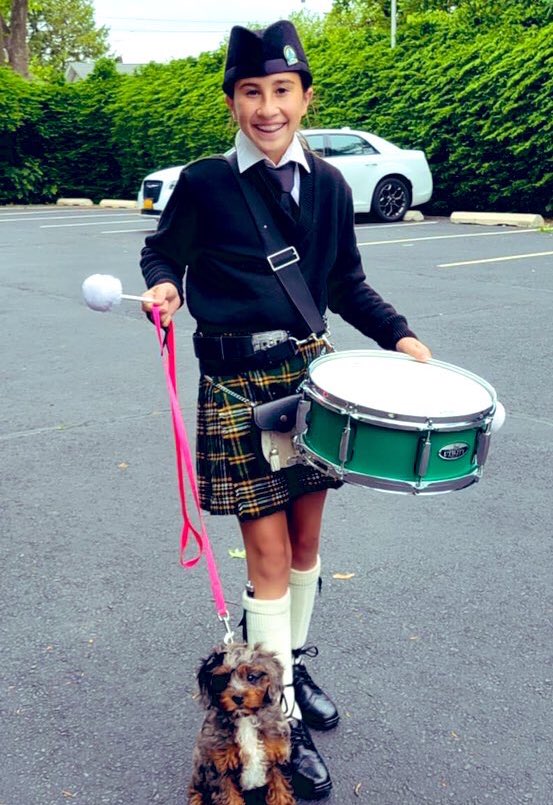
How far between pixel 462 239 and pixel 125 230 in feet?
18.9

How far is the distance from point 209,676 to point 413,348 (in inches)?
40.9

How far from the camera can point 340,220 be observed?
2.65 meters

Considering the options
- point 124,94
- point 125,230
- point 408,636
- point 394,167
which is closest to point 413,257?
point 394,167

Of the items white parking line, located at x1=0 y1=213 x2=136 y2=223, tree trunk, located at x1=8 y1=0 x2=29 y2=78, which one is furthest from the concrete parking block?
tree trunk, located at x1=8 y1=0 x2=29 y2=78

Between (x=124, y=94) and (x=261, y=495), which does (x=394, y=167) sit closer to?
(x=124, y=94)

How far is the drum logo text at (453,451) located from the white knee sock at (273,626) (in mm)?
646

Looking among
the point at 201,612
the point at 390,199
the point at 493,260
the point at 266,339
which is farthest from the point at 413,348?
the point at 390,199

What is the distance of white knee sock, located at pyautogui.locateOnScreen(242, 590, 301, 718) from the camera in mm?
2572

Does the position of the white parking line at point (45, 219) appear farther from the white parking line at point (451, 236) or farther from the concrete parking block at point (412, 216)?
the white parking line at point (451, 236)

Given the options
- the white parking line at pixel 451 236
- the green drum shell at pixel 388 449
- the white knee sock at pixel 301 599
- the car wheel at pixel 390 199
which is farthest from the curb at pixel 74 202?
the green drum shell at pixel 388 449

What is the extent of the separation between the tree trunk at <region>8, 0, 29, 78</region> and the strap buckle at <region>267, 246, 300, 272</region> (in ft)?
130

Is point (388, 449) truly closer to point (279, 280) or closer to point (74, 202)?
point (279, 280)

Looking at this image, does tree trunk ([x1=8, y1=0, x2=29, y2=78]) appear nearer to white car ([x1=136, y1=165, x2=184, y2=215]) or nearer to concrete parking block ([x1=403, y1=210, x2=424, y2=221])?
white car ([x1=136, y1=165, x2=184, y2=215])

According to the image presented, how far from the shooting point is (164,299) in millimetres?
2393
